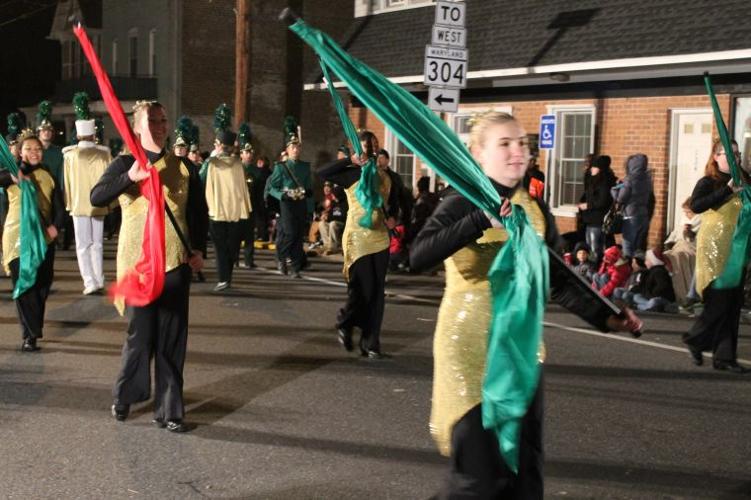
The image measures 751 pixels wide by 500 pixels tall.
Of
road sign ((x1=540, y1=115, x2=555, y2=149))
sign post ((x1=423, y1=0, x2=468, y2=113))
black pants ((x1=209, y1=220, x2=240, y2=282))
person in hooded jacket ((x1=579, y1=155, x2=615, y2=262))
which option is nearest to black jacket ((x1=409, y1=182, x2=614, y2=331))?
black pants ((x1=209, y1=220, x2=240, y2=282))

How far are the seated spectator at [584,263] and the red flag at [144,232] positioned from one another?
865 centimetres

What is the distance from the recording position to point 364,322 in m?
9.49

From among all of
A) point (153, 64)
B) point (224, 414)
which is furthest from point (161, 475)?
point (153, 64)

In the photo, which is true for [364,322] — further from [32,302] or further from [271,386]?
[32,302]

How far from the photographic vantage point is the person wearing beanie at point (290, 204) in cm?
1606

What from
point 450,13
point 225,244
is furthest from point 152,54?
point 225,244

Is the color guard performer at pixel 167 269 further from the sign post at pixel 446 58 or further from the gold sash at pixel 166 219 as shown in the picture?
A: the sign post at pixel 446 58

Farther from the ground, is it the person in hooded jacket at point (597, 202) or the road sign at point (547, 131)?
the road sign at point (547, 131)

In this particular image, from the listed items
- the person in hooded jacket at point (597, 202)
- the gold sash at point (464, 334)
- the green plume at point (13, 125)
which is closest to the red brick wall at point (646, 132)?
the person in hooded jacket at point (597, 202)

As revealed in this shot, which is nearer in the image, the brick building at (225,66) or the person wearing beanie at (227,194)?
the person wearing beanie at (227,194)

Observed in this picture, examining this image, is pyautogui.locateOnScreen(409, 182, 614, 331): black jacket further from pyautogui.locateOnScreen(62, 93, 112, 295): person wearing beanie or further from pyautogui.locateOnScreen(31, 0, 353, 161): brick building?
pyautogui.locateOnScreen(31, 0, 353, 161): brick building

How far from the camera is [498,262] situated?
4.24 m

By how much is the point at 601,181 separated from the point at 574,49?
3029 millimetres

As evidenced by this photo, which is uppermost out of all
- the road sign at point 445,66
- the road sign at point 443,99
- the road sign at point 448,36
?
the road sign at point 448,36
